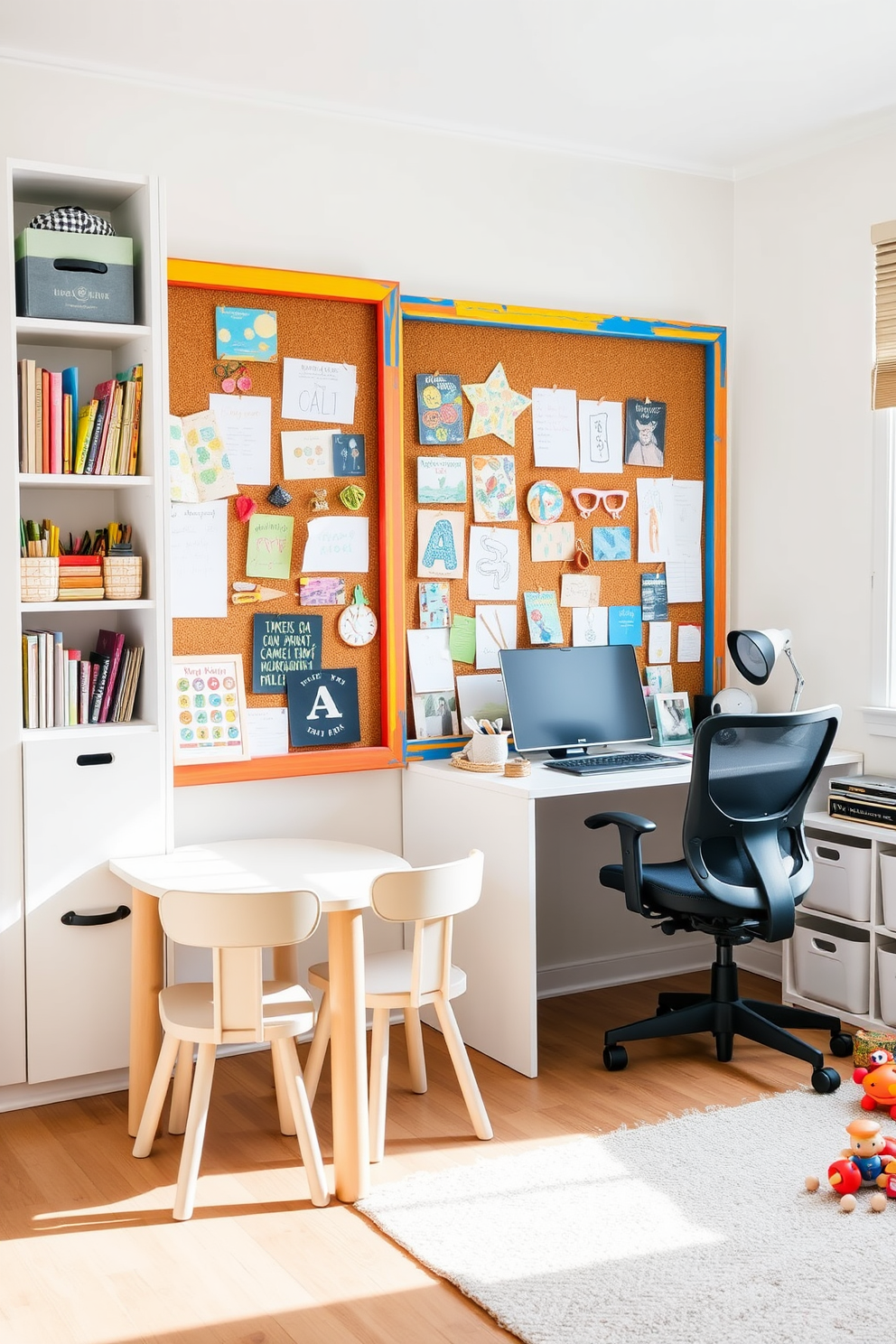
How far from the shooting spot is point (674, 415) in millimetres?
4211

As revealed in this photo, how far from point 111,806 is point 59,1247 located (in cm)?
102

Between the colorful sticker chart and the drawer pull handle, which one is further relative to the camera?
the colorful sticker chart

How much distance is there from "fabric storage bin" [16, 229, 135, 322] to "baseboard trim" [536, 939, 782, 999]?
2350mm

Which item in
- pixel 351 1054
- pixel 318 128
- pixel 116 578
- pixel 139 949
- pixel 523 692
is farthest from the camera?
pixel 523 692

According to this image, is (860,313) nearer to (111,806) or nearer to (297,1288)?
(111,806)

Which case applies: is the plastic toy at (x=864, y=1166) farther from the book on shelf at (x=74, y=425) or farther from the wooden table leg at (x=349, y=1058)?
the book on shelf at (x=74, y=425)

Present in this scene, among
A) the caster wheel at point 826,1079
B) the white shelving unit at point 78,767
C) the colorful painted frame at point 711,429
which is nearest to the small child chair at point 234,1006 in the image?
the white shelving unit at point 78,767

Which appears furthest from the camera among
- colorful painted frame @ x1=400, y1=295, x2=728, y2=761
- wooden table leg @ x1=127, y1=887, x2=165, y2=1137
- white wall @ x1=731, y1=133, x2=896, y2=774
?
colorful painted frame @ x1=400, y1=295, x2=728, y2=761

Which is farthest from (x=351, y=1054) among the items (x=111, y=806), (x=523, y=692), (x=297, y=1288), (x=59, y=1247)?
(x=523, y=692)

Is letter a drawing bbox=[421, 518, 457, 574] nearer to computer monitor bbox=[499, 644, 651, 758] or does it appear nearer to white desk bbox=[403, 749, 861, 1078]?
computer monitor bbox=[499, 644, 651, 758]

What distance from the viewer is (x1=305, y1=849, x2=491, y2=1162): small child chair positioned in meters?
2.64

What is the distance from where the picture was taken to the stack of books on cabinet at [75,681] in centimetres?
302

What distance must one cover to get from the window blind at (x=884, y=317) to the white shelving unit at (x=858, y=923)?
126cm

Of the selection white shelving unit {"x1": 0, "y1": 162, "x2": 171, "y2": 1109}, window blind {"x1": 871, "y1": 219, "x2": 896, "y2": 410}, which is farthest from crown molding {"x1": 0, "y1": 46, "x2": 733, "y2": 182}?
window blind {"x1": 871, "y1": 219, "x2": 896, "y2": 410}
